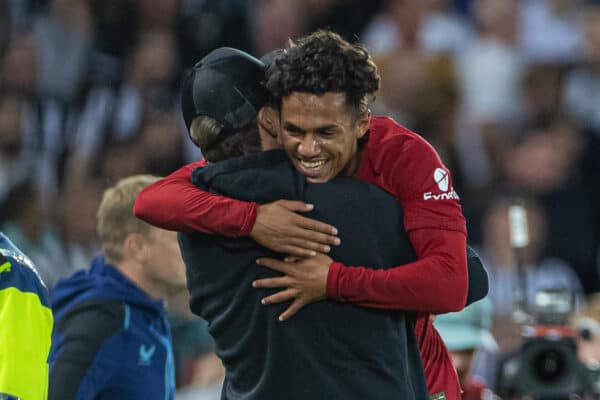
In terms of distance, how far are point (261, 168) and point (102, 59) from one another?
5.26 metres

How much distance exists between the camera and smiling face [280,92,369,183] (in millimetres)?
2734

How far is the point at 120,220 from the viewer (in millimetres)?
4293

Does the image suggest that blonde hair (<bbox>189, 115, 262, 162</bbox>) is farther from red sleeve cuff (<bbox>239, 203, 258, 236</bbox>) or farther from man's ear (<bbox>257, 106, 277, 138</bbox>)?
red sleeve cuff (<bbox>239, 203, 258, 236</bbox>)

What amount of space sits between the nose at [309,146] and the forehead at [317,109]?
3 centimetres

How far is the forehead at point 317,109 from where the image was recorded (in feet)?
8.95

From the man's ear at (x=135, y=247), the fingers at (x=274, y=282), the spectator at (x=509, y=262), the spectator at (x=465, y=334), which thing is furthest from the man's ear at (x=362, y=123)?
the spectator at (x=509, y=262)

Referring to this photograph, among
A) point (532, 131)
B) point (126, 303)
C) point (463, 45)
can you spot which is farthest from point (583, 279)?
point (126, 303)

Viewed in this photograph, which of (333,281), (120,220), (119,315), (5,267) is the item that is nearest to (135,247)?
(120,220)

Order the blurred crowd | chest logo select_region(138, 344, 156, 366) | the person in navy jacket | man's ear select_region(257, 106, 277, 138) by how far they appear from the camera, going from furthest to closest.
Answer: the blurred crowd, chest logo select_region(138, 344, 156, 366), the person in navy jacket, man's ear select_region(257, 106, 277, 138)

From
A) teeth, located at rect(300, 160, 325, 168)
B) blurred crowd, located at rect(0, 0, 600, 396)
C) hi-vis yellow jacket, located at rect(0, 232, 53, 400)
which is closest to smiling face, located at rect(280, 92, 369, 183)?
teeth, located at rect(300, 160, 325, 168)

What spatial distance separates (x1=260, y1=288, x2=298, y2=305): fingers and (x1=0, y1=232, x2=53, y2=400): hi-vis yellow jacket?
516 mm

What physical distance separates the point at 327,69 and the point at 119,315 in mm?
1493

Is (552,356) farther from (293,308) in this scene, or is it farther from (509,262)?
(509,262)

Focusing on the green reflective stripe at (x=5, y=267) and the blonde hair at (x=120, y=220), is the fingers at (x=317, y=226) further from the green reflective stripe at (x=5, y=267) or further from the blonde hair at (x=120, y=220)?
Result: the blonde hair at (x=120, y=220)
